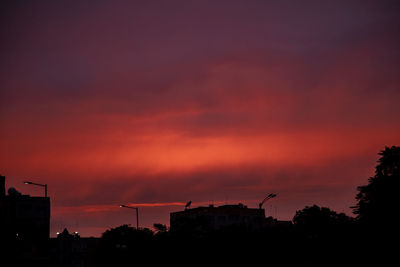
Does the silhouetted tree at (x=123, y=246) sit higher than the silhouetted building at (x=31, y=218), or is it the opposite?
the silhouetted building at (x=31, y=218)

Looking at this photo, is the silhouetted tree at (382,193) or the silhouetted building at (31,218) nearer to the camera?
the silhouetted tree at (382,193)

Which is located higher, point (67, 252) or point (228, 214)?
point (228, 214)

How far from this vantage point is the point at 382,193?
5606cm

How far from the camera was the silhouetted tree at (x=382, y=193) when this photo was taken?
52781mm

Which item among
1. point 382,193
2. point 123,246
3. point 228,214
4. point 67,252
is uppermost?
point 228,214

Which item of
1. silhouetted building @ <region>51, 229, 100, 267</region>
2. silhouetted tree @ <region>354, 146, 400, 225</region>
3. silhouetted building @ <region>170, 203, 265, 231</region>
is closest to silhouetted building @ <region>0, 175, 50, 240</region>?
silhouetted building @ <region>51, 229, 100, 267</region>

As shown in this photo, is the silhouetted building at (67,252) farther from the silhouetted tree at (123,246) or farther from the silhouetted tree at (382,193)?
the silhouetted tree at (382,193)

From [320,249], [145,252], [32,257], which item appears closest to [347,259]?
[320,249]

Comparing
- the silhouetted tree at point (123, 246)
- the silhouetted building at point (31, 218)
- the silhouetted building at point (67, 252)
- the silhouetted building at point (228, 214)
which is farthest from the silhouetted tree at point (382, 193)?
the silhouetted building at point (67, 252)

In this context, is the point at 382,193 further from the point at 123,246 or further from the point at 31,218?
the point at 31,218

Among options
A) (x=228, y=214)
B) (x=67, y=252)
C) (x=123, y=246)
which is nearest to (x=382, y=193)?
(x=123, y=246)

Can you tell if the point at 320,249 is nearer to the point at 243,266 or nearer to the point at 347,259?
the point at 347,259

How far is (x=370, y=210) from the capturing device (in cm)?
5616

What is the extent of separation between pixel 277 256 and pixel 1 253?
1601 inches
